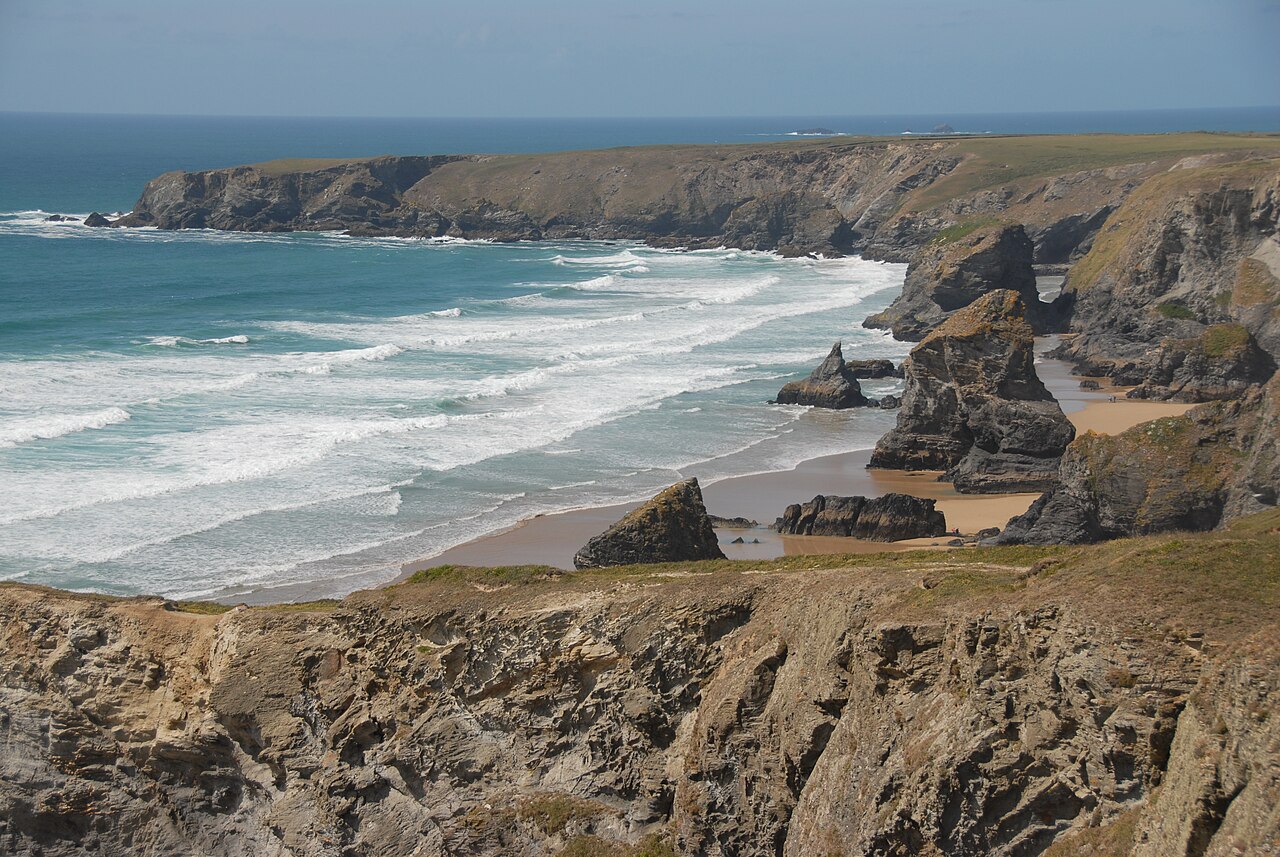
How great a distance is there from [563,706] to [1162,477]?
1781cm

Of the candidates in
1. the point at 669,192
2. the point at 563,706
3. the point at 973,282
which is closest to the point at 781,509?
the point at 563,706

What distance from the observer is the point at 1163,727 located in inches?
477

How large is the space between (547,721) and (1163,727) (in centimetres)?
787

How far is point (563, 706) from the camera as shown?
55.8 ft

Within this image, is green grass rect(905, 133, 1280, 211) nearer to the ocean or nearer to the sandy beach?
the ocean

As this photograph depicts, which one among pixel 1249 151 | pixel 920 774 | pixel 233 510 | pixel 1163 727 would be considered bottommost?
pixel 233 510

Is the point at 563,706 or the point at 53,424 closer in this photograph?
the point at 563,706

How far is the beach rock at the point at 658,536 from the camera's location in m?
26.6

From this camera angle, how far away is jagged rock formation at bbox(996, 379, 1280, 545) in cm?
2853

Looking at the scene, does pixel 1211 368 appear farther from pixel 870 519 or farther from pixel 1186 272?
pixel 870 519

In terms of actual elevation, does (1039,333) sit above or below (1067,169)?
below

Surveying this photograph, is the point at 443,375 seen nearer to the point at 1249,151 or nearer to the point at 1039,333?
the point at 1039,333

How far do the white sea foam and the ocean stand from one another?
0.11 meters

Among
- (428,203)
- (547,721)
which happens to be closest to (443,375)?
(547,721)
